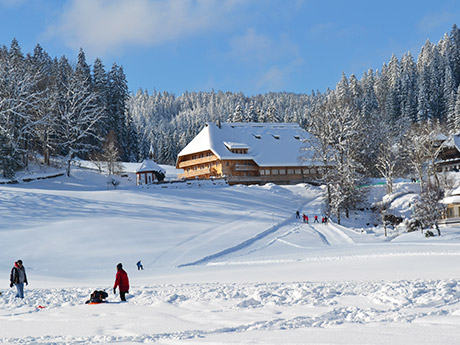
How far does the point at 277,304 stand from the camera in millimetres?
11688

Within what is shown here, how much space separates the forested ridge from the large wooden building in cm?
482

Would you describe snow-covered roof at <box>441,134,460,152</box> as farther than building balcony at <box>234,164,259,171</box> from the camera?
No

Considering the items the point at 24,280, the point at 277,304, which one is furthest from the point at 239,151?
the point at 277,304

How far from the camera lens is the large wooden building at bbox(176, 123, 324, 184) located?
2586 inches

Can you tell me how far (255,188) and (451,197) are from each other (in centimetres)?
2141

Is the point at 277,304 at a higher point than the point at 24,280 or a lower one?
lower

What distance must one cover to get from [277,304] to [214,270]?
1174cm

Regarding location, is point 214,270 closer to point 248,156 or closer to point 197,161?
point 248,156

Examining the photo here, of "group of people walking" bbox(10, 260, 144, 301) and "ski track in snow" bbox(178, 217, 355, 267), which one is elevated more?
"group of people walking" bbox(10, 260, 144, 301)

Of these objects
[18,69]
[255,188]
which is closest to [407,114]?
[255,188]

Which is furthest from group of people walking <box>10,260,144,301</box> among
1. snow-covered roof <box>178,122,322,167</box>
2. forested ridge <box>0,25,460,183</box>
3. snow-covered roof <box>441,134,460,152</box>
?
snow-covered roof <box>441,134,460,152</box>

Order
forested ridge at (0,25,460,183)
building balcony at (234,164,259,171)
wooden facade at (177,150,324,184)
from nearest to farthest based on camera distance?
1. forested ridge at (0,25,460,183)
2. wooden facade at (177,150,324,184)
3. building balcony at (234,164,259,171)

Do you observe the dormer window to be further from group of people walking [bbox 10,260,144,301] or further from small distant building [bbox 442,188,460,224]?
group of people walking [bbox 10,260,144,301]

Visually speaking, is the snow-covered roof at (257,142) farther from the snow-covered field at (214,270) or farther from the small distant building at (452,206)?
the small distant building at (452,206)
